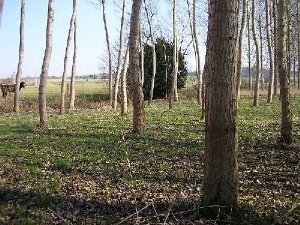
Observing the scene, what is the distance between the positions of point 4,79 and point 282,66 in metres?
47.0

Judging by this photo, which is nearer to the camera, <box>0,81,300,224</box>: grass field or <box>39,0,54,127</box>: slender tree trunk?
<box>0,81,300,224</box>: grass field

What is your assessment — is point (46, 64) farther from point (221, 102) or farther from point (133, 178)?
point (221, 102)

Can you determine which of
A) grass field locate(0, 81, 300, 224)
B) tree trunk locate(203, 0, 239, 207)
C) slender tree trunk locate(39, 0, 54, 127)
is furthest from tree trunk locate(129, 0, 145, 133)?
tree trunk locate(203, 0, 239, 207)

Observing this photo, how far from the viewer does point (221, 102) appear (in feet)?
17.1

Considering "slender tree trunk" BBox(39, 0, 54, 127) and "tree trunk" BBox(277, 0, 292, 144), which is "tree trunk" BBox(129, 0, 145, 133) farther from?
"slender tree trunk" BBox(39, 0, 54, 127)

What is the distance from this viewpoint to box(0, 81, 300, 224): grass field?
5594 millimetres

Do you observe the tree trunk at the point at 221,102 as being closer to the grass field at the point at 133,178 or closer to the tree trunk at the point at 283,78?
the grass field at the point at 133,178

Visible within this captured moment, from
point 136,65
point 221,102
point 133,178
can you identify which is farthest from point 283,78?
point 221,102

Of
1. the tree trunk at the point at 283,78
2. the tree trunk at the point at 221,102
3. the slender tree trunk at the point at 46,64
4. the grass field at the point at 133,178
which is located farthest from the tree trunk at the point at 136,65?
the tree trunk at the point at 221,102

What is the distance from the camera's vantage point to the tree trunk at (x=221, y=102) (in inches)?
203

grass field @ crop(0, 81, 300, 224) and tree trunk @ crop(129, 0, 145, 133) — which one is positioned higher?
tree trunk @ crop(129, 0, 145, 133)

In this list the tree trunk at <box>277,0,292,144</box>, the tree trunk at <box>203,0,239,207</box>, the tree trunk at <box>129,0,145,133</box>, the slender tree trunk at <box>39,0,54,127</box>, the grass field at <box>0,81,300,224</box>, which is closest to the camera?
the tree trunk at <box>203,0,239,207</box>

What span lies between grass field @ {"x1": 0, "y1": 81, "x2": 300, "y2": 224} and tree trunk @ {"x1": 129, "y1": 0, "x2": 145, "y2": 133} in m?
0.68

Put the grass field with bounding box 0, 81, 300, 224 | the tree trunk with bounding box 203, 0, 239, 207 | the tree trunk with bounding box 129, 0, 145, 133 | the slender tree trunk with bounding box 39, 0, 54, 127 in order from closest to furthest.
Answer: the tree trunk with bounding box 203, 0, 239, 207 → the grass field with bounding box 0, 81, 300, 224 → the tree trunk with bounding box 129, 0, 145, 133 → the slender tree trunk with bounding box 39, 0, 54, 127
